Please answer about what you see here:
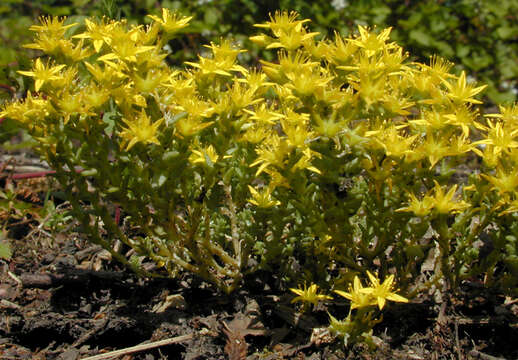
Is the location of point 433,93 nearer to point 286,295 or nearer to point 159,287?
point 286,295

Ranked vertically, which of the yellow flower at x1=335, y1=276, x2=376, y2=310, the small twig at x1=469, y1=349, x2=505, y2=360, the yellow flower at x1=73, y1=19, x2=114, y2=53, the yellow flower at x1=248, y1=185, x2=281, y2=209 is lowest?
the small twig at x1=469, y1=349, x2=505, y2=360

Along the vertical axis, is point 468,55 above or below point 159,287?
above

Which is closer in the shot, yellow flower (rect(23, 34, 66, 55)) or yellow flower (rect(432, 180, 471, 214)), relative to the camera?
yellow flower (rect(432, 180, 471, 214))

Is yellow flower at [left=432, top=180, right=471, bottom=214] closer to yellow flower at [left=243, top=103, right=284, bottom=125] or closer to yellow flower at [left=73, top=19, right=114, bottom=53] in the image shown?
yellow flower at [left=243, top=103, right=284, bottom=125]

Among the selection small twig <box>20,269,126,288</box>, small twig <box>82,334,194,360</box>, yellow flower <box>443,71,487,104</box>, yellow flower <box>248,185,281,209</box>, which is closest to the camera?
yellow flower <box>443,71,487,104</box>

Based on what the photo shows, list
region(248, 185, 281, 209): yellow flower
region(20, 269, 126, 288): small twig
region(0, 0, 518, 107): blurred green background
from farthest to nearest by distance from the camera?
region(0, 0, 518, 107): blurred green background
region(20, 269, 126, 288): small twig
region(248, 185, 281, 209): yellow flower

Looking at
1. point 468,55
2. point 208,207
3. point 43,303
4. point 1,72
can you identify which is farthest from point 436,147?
point 468,55

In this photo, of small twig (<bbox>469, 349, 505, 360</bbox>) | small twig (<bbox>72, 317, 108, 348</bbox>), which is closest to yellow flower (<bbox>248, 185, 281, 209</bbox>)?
small twig (<bbox>72, 317, 108, 348</bbox>)
